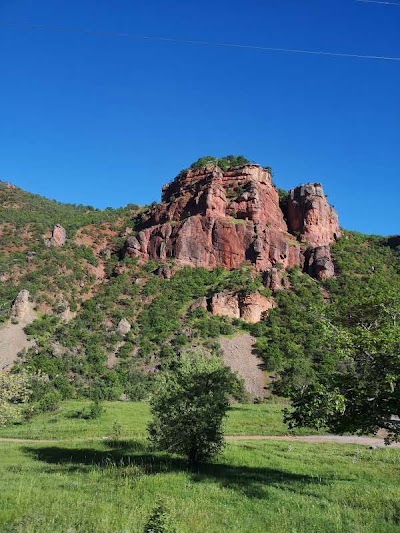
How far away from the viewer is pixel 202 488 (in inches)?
599

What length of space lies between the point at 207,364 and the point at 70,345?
48005 millimetres

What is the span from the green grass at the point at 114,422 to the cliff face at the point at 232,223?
45707 mm

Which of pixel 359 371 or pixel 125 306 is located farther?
pixel 125 306

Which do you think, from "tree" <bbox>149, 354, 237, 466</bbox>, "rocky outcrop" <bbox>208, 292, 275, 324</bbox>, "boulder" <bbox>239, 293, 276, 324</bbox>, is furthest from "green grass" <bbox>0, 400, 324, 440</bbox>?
"rocky outcrop" <bbox>208, 292, 275, 324</bbox>

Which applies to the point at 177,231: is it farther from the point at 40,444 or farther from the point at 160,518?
the point at 160,518

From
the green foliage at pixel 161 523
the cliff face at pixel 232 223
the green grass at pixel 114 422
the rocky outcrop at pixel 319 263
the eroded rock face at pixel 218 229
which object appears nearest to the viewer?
the green foliage at pixel 161 523

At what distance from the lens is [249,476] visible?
700 inches

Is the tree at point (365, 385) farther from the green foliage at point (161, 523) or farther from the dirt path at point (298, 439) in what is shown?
the dirt path at point (298, 439)

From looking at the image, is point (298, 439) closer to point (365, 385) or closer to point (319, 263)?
point (365, 385)

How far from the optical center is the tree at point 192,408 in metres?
19.4

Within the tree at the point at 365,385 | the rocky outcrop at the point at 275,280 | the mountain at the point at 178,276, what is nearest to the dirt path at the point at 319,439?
the tree at the point at 365,385

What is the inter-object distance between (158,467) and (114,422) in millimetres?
15662

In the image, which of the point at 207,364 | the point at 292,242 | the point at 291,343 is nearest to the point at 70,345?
the point at 291,343

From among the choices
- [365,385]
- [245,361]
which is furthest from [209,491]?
[245,361]
